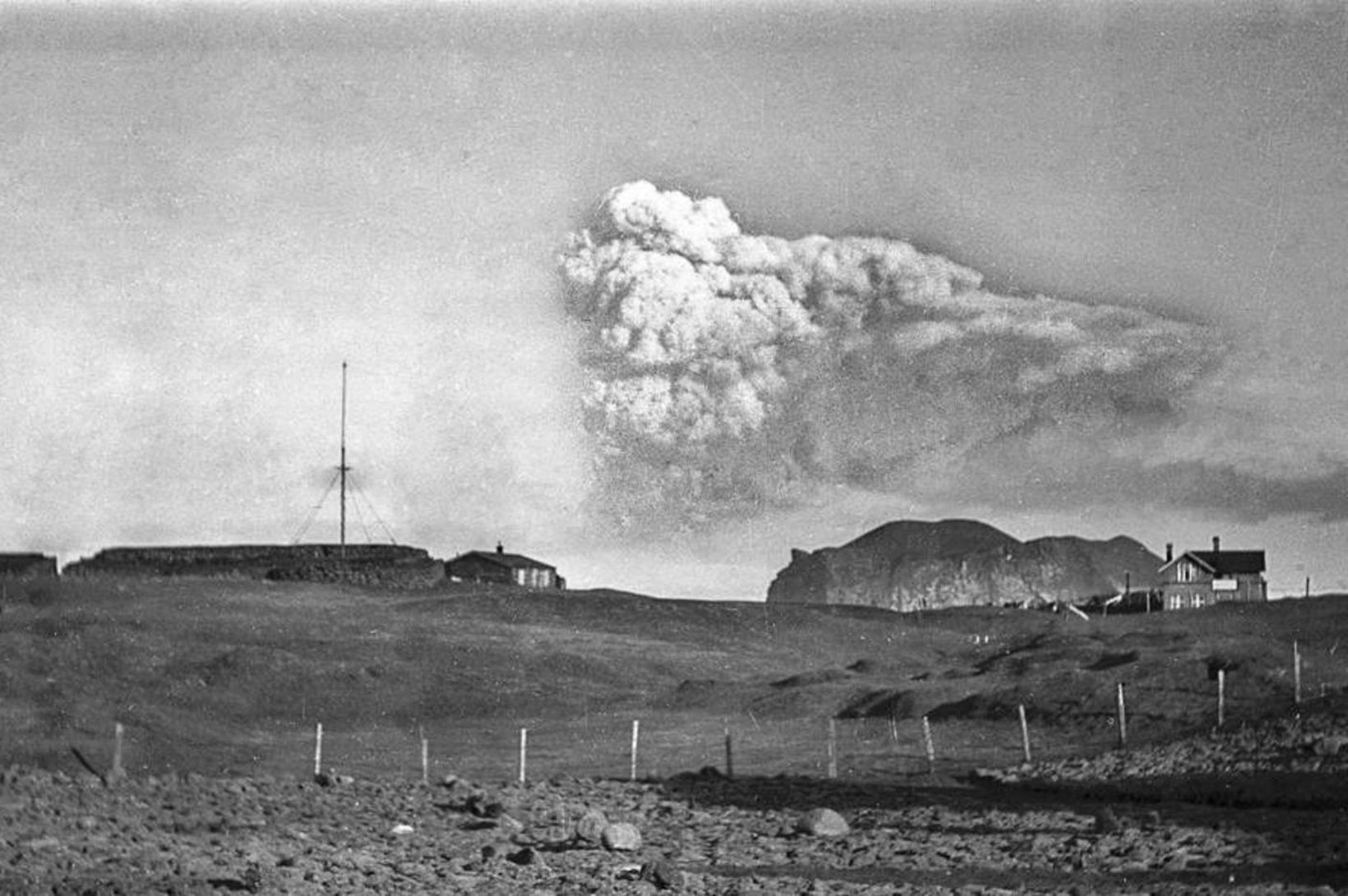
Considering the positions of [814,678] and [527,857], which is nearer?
[527,857]

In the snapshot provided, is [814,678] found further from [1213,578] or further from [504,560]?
[1213,578]

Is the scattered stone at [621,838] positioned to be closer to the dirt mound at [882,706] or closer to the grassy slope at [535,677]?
the grassy slope at [535,677]

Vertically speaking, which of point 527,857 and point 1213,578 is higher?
point 1213,578

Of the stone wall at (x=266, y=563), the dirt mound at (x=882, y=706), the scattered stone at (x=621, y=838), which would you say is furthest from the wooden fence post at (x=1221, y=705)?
the stone wall at (x=266, y=563)

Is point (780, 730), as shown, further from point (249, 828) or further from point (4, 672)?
point (249, 828)

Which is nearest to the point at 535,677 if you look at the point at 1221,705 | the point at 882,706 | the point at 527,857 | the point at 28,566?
the point at 882,706

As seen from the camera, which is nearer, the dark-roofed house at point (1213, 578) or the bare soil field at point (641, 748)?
the bare soil field at point (641, 748)
